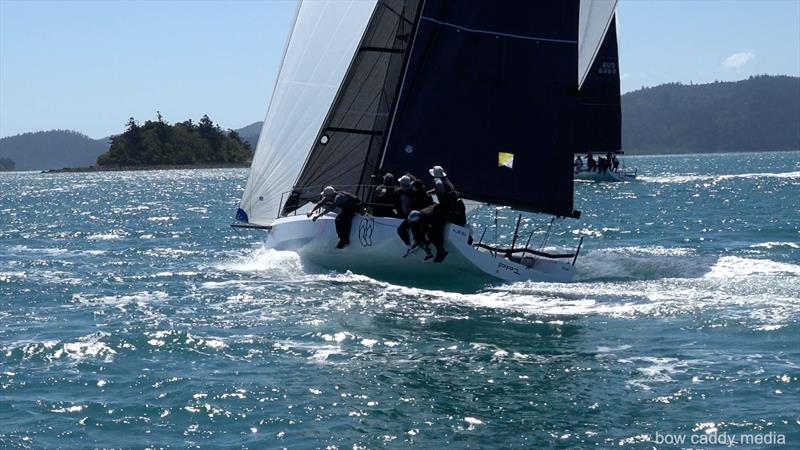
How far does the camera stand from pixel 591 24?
2930 centimetres

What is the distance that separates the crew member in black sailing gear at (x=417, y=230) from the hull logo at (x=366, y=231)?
0.60 m

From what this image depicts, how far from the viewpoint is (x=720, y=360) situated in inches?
490

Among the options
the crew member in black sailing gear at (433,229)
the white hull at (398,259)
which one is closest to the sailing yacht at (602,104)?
the white hull at (398,259)

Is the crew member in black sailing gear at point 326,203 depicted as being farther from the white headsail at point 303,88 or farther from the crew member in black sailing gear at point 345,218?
the white headsail at point 303,88

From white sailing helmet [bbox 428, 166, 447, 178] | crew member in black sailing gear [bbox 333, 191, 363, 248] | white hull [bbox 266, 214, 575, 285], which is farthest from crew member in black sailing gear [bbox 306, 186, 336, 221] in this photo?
white sailing helmet [bbox 428, 166, 447, 178]

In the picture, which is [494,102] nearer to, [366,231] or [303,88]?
[366,231]

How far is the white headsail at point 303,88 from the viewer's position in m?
21.2

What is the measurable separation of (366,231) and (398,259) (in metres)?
0.70

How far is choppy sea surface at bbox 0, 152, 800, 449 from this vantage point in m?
10.2

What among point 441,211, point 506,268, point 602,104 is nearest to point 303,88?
point 441,211

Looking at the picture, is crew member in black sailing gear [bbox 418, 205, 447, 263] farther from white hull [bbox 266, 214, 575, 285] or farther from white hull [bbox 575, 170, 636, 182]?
white hull [bbox 575, 170, 636, 182]

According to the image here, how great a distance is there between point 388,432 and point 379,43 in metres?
12.2

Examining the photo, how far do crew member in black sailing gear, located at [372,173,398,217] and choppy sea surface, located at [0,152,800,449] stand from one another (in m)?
1.12

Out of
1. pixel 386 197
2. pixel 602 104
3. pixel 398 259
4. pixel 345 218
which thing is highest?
pixel 602 104
